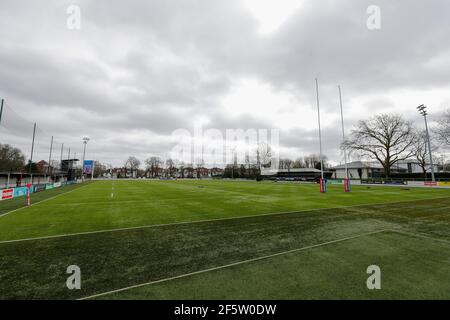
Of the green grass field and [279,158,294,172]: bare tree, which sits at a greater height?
[279,158,294,172]: bare tree

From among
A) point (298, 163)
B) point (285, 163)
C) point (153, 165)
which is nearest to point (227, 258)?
point (285, 163)

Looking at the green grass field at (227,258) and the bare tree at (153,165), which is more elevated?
the bare tree at (153,165)

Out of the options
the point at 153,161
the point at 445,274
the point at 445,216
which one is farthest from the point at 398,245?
the point at 153,161

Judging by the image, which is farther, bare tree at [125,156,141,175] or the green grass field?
bare tree at [125,156,141,175]

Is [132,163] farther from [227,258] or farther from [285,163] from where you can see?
[227,258]

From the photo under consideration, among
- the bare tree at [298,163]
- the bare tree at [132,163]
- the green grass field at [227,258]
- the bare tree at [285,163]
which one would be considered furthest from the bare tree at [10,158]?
the bare tree at [298,163]

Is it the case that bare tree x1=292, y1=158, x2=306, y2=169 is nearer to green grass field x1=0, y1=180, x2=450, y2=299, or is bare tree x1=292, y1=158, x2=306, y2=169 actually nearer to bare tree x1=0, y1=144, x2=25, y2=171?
green grass field x1=0, y1=180, x2=450, y2=299

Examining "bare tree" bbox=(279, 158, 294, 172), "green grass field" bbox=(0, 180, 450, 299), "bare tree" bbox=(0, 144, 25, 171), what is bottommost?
"green grass field" bbox=(0, 180, 450, 299)

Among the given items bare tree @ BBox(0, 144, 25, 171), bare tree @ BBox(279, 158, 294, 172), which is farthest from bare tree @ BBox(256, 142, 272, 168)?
bare tree @ BBox(0, 144, 25, 171)

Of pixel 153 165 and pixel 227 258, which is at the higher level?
pixel 153 165

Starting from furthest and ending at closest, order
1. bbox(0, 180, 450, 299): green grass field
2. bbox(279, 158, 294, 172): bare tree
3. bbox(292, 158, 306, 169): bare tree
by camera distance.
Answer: bbox(292, 158, 306, 169): bare tree < bbox(279, 158, 294, 172): bare tree < bbox(0, 180, 450, 299): green grass field

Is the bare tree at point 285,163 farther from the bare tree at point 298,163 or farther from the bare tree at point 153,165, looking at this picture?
the bare tree at point 153,165

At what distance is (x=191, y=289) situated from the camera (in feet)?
12.2

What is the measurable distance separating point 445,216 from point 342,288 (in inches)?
441
